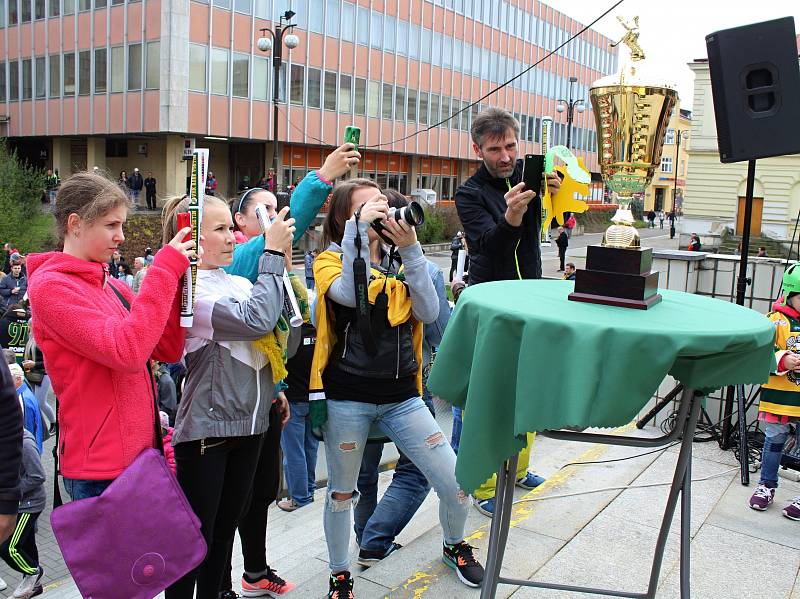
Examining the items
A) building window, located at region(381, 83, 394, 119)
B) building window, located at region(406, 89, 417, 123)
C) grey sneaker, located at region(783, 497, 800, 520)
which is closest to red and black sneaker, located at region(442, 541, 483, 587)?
grey sneaker, located at region(783, 497, 800, 520)

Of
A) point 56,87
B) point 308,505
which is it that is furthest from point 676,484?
point 56,87

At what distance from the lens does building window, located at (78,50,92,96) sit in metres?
31.5

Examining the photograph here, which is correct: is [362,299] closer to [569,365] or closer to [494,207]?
[494,207]

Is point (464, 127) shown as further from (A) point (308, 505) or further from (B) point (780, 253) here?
(A) point (308, 505)

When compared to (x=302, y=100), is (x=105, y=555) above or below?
below

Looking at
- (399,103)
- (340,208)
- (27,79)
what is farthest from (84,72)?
(340,208)

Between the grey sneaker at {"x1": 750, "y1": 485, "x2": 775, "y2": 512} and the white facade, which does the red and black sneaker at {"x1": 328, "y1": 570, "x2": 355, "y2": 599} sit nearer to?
the grey sneaker at {"x1": 750, "y1": 485, "x2": 775, "y2": 512}

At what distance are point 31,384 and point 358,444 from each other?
5.01 meters

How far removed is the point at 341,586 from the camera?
9.79ft

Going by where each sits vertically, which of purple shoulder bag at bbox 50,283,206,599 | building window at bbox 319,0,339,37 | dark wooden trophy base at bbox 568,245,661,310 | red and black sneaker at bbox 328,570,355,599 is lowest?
red and black sneaker at bbox 328,570,355,599

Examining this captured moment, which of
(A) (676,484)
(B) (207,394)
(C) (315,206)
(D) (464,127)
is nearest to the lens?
(A) (676,484)

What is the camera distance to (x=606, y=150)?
8.45ft

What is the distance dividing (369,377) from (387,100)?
3579 centimetres

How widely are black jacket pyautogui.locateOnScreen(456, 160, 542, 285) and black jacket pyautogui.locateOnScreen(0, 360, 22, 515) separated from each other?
2136 mm
